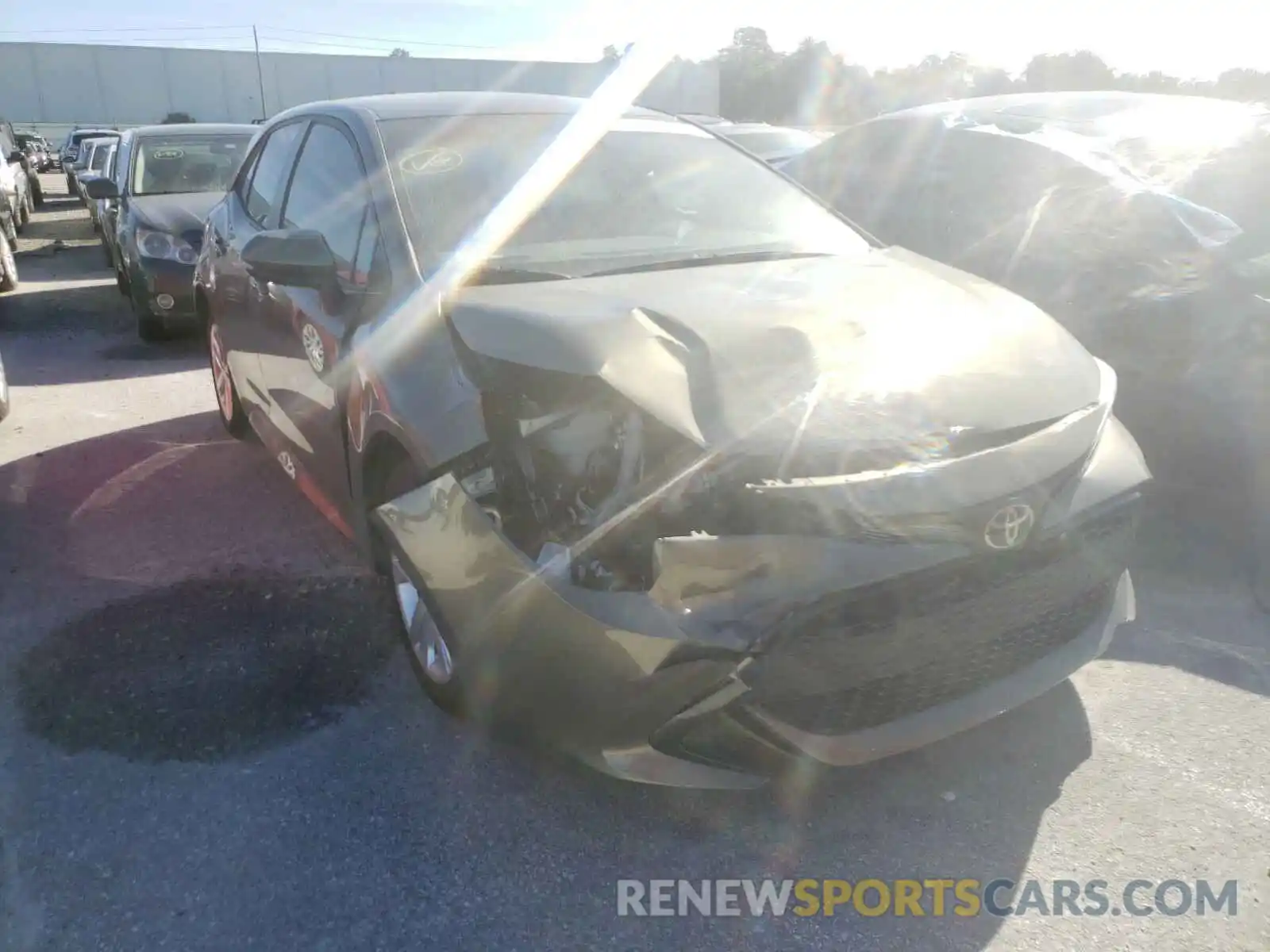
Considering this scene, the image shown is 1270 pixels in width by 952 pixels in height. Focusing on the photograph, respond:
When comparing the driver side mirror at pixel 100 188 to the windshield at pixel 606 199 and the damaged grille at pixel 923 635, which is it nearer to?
the windshield at pixel 606 199

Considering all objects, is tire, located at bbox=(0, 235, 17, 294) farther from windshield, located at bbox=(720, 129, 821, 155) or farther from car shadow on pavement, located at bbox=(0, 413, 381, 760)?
windshield, located at bbox=(720, 129, 821, 155)

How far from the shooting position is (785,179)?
386cm

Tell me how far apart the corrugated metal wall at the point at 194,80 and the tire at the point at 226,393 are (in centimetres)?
4580

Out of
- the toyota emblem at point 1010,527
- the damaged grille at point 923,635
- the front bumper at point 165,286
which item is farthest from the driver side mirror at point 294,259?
the front bumper at point 165,286

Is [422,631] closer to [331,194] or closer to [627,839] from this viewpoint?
[627,839]

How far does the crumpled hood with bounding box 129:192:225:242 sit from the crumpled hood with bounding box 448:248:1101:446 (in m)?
5.83

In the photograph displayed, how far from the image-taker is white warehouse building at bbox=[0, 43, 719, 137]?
49531 mm

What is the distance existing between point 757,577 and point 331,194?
7.73 feet

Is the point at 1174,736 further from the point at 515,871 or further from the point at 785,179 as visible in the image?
the point at 785,179

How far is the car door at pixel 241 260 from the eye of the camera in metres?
4.14

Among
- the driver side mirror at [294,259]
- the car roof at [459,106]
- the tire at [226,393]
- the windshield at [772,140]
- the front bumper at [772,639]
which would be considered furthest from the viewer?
the windshield at [772,140]

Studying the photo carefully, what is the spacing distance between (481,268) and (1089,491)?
5.67ft

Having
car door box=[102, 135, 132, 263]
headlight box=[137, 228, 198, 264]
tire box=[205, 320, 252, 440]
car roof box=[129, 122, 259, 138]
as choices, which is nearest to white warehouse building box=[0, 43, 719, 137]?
car door box=[102, 135, 132, 263]

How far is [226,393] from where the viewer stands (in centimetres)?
514
